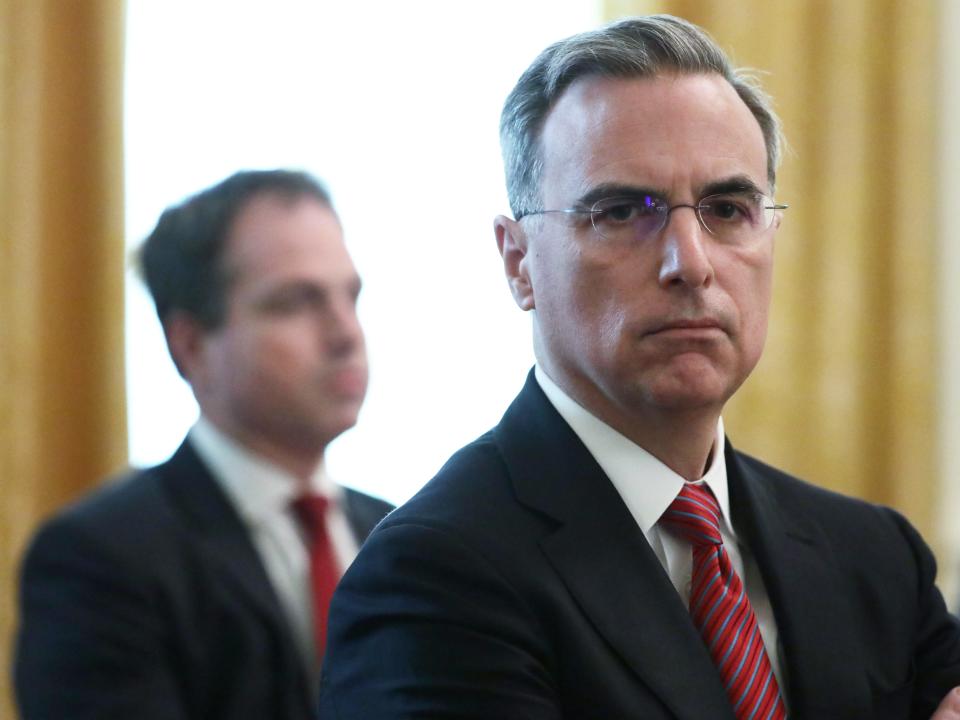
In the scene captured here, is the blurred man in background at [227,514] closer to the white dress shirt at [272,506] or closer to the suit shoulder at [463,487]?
the white dress shirt at [272,506]

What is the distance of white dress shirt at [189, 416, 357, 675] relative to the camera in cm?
240

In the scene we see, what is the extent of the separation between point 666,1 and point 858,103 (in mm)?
724

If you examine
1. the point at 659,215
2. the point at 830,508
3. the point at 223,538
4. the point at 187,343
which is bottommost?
the point at 223,538

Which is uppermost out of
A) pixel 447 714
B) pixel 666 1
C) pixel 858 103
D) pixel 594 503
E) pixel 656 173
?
pixel 666 1

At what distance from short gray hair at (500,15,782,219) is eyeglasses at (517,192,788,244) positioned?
5.1 inches

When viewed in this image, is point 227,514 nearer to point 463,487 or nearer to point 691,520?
point 463,487

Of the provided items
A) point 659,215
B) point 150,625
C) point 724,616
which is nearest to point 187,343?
point 150,625

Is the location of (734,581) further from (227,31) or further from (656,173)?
(227,31)

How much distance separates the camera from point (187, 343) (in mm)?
2619

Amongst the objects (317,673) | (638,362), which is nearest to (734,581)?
(638,362)

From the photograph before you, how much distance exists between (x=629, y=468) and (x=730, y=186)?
0.40m

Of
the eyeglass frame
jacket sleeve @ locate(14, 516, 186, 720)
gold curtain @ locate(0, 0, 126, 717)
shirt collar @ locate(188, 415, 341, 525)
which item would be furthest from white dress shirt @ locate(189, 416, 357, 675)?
gold curtain @ locate(0, 0, 126, 717)

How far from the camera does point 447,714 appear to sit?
4.94ft

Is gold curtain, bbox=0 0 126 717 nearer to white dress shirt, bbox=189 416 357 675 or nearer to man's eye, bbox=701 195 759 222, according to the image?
white dress shirt, bbox=189 416 357 675
